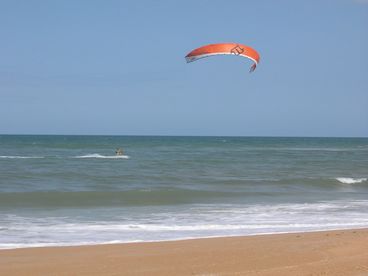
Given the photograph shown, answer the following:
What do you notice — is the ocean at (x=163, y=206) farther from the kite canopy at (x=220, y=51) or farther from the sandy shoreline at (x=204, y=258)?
the kite canopy at (x=220, y=51)

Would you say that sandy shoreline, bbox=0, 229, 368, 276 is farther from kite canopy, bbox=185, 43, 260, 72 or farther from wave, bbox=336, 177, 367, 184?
wave, bbox=336, 177, 367, 184

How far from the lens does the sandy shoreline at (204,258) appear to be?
7.46 meters

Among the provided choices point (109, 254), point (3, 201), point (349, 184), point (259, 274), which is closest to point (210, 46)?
point (109, 254)

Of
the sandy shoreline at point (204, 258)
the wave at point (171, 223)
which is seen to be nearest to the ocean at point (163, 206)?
the wave at point (171, 223)

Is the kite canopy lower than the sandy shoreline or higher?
higher

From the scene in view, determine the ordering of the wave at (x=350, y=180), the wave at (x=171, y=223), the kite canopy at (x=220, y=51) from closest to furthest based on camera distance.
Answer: the wave at (x=171, y=223), the kite canopy at (x=220, y=51), the wave at (x=350, y=180)

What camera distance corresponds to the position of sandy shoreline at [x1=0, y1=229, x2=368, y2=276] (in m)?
7.46

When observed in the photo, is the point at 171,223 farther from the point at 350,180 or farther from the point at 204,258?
the point at 350,180

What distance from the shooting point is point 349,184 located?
79.4 feet

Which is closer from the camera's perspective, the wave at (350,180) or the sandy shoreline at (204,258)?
the sandy shoreline at (204,258)

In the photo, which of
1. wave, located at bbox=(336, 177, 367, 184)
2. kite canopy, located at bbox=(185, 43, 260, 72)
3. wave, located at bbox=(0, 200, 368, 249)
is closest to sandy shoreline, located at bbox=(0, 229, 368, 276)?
wave, located at bbox=(0, 200, 368, 249)

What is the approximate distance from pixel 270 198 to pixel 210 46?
7.93m

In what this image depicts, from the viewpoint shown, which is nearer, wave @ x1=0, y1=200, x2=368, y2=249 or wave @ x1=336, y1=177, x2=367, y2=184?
wave @ x1=0, y1=200, x2=368, y2=249

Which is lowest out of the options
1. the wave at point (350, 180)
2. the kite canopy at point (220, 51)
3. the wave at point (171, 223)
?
the wave at point (171, 223)
